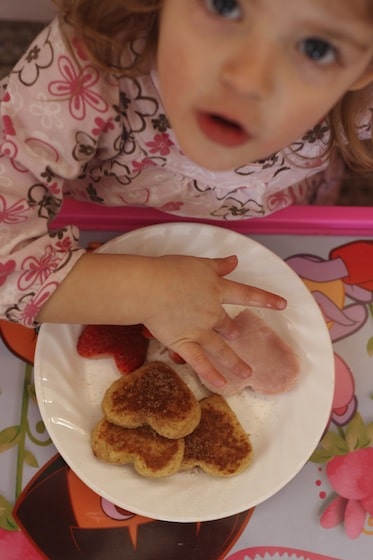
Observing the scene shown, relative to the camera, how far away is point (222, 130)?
49cm

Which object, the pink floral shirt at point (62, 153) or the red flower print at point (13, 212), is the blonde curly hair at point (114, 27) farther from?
the red flower print at point (13, 212)

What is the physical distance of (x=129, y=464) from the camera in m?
0.64

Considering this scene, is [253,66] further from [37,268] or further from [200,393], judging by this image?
[200,393]

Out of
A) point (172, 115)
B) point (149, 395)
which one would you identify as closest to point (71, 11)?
point (172, 115)

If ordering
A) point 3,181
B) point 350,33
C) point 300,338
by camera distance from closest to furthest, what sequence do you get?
1. point 350,33
2. point 3,181
3. point 300,338

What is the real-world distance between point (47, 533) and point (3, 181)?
34cm

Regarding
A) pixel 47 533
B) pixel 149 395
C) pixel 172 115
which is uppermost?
pixel 172 115

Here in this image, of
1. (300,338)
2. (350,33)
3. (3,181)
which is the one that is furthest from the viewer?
(300,338)

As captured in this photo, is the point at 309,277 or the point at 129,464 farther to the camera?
the point at 309,277

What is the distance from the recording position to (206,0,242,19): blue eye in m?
0.43

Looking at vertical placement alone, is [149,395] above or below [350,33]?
below

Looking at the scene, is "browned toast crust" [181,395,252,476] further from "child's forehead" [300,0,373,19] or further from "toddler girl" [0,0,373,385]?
"child's forehead" [300,0,373,19]

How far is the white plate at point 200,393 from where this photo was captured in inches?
24.1

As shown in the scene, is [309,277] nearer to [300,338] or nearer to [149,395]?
[300,338]
